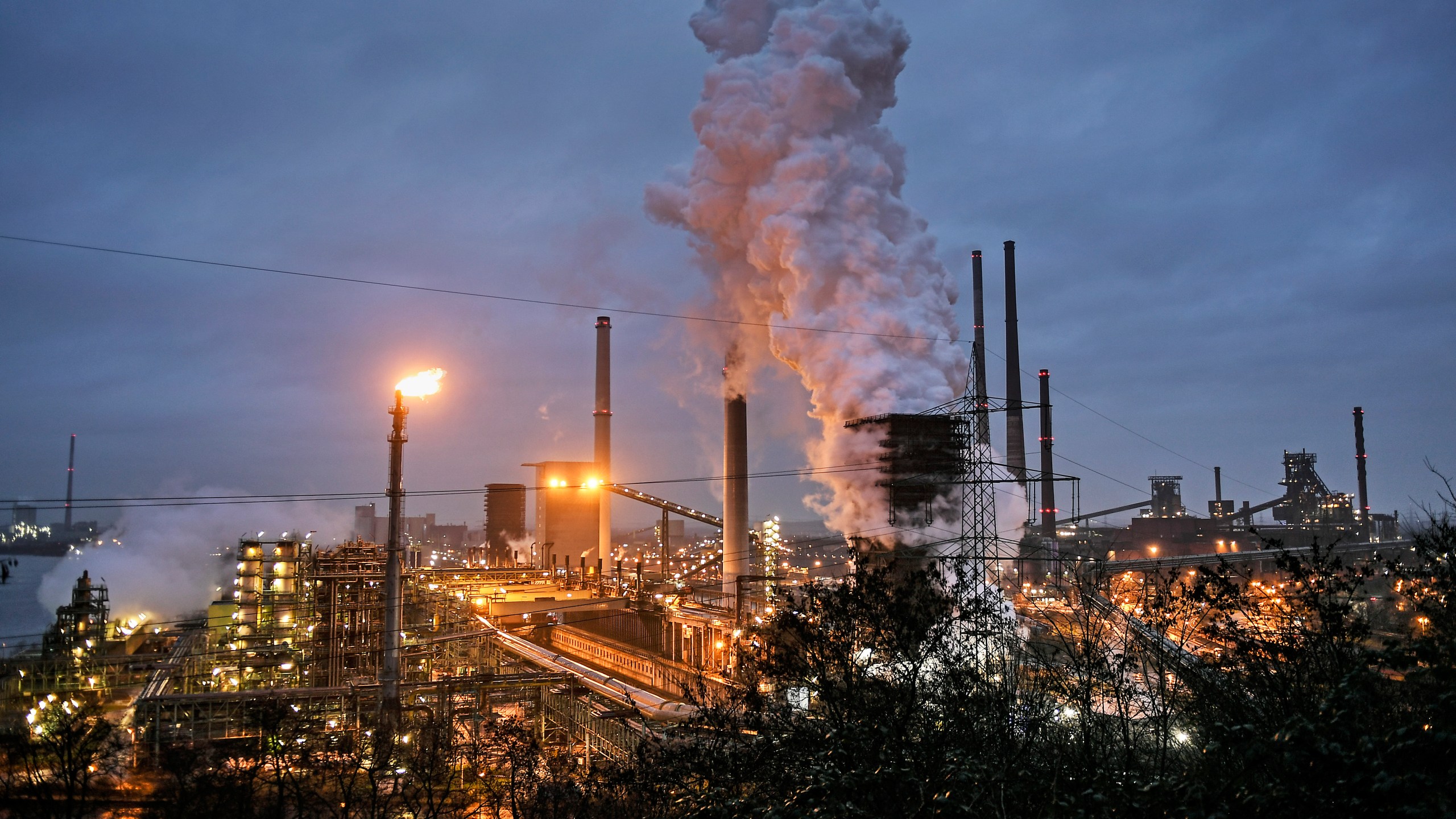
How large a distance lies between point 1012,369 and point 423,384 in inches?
1822

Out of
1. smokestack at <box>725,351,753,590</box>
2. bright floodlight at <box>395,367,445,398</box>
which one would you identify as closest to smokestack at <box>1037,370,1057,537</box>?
smokestack at <box>725,351,753,590</box>

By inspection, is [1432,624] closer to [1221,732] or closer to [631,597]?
[1221,732]

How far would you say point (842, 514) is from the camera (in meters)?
27.1

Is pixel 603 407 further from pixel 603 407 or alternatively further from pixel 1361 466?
pixel 1361 466

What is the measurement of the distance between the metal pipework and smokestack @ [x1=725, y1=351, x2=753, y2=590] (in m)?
20.3

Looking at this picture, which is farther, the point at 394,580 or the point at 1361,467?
the point at 1361,467

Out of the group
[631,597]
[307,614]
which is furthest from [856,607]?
[631,597]

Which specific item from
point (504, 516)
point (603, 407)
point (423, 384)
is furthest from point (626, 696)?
point (504, 516)

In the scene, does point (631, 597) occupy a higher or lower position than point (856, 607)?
lower

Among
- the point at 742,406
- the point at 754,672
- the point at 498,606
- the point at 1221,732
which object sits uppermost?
the point at 742,406

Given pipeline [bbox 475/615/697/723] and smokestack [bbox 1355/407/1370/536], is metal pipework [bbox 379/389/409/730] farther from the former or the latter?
smokestack [bbox 1355/407/1370/536]

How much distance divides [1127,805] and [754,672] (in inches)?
305

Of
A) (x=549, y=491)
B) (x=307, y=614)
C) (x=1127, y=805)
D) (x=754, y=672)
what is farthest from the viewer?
(x=549, y=491)

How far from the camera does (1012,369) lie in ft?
188
